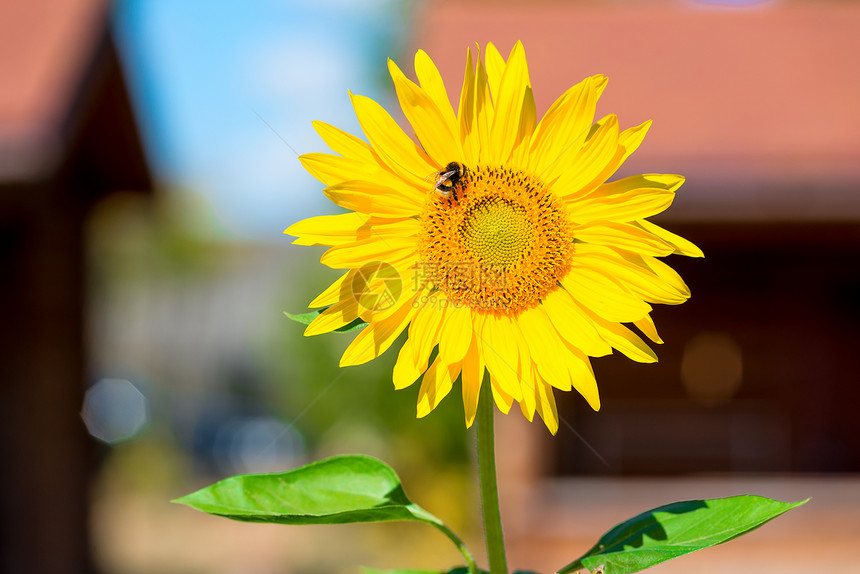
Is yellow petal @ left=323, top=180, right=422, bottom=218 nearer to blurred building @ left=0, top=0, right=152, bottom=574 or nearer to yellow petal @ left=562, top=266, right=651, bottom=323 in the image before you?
yellow petal @ left=562, top=266, right=651, bottom=323

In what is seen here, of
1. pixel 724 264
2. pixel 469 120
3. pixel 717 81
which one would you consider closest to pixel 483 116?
pixel 469 120

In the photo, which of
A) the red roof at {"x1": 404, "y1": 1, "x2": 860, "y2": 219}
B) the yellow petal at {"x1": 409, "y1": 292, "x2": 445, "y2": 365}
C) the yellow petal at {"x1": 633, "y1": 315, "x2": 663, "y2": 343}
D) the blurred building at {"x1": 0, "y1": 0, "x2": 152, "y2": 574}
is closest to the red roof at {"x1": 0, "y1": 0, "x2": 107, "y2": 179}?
the blurred building at {"x1": 0, "y1": 0, "x2": 152, "y2": 574}

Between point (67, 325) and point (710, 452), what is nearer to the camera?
point (67, 325)

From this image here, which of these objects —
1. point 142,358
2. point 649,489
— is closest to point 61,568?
point 649,489

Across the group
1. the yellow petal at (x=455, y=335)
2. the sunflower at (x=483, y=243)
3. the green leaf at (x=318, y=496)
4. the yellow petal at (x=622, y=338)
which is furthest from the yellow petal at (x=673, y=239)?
the green leaf at (x=318, y=496)

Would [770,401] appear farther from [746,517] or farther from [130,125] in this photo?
[746,517]

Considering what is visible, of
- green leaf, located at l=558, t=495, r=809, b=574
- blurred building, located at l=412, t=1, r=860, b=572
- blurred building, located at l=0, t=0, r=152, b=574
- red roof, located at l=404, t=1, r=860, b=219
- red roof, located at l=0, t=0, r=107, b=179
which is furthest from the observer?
blurred building, located at l=412, t=1, r=860, b=572
